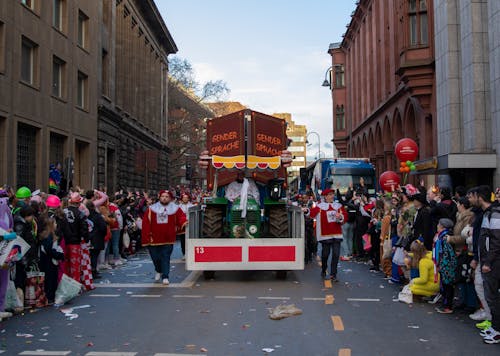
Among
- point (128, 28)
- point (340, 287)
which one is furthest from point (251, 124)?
point (128, 28)

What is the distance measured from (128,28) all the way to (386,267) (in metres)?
32.9

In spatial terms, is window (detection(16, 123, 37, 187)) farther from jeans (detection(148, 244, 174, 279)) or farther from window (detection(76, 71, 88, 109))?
jeans (detection(148, 244, 174, 279))

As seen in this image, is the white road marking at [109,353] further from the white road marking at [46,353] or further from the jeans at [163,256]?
the jeans at [163,256]

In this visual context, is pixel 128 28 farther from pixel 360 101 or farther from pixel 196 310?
pixel 196 310

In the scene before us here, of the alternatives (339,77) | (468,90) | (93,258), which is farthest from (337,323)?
(339,77)

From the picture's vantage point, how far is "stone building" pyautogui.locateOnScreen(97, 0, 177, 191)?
105 ft

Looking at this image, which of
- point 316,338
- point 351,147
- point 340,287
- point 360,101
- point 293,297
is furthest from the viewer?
point 351,147

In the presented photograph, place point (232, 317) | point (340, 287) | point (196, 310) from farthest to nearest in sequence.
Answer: point (340, 287) < point (196, 310) < point (232, 317)

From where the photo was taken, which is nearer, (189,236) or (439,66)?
(189,236)

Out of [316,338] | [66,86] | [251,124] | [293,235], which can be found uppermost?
[66,86]

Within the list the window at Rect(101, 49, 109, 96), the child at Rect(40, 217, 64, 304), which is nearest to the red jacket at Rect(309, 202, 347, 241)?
the child at Rect(40, 217, 64, 304)

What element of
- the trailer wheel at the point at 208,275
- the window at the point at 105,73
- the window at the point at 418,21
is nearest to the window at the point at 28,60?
the window at the point at 105,73

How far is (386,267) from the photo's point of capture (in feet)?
39.0

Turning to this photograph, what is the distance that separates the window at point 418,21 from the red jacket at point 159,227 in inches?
845
